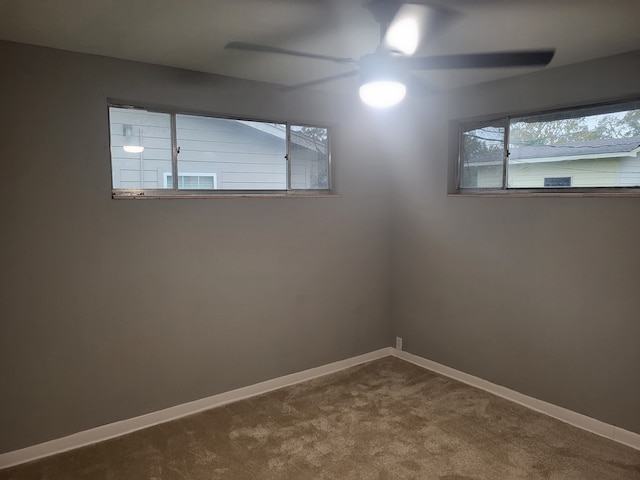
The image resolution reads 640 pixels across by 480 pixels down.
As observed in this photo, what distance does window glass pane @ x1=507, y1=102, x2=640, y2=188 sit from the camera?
2654 millimetres

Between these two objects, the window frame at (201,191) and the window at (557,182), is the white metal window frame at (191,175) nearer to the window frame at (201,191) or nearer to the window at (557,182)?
the window frame at (201,191)

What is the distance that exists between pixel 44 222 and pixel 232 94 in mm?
1465

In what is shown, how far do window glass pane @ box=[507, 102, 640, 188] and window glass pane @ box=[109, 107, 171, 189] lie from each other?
8.13ft

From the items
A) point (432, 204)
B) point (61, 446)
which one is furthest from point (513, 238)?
point (61, 446)

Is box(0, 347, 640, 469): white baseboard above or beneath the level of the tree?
beneath

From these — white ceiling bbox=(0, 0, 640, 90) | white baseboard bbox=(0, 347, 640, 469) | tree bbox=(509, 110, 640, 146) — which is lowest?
white baseboard bbox=(0, 347, 640, 469)

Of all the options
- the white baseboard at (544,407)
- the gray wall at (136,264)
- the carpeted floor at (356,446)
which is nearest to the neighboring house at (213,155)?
the gray wall at (136,264)

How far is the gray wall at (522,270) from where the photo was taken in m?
2.65

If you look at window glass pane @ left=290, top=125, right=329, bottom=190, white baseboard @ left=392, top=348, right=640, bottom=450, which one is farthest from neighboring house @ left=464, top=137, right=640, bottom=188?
white baseboard @ left=392, top=348, right=640, bottom=450

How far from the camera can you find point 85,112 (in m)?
2.57

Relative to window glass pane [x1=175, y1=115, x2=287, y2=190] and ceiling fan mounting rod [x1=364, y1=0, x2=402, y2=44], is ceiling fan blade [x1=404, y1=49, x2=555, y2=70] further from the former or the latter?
window glass pane [x1=175, y1=115, x2=287, y2=190]

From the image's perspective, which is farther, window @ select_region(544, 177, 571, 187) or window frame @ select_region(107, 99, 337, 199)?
window @ select_region(544, 177, 571, 187)

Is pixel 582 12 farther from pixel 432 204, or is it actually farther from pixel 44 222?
pixel 44 222

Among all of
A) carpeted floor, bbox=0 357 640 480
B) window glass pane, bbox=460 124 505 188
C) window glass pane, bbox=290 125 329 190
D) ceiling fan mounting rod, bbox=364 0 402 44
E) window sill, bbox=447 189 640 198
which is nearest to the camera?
ceiling fan mounting rod, bbox=364 0 402 44
